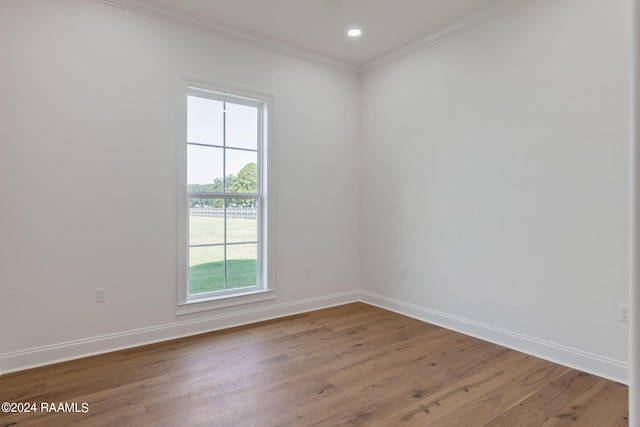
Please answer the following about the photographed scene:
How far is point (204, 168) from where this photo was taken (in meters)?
3.44

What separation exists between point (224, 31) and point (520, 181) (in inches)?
119

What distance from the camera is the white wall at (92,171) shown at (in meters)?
2.58

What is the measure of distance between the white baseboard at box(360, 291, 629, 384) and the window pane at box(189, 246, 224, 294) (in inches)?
76.9

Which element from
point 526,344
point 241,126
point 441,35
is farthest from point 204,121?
point 526,344

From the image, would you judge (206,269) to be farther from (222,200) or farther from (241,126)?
(241,126)

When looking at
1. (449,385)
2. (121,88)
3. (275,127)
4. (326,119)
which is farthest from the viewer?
(326,119)

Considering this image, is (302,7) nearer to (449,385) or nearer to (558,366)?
(449,385)

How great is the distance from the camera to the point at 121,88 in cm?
294

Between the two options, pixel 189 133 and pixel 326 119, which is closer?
pixel 189 133

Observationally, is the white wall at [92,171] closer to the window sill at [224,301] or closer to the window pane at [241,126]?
the window sill at [224,301]

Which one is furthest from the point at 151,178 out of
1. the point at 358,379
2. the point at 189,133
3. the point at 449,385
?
the point at 449,385

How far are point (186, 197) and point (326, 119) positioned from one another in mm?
1870

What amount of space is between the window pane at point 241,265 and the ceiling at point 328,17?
7.00ft

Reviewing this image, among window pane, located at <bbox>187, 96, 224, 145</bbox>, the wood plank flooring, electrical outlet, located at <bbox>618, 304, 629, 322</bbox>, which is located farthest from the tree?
electrical outlet, located at <bbox>618, 304, 629, 322</bbox>
